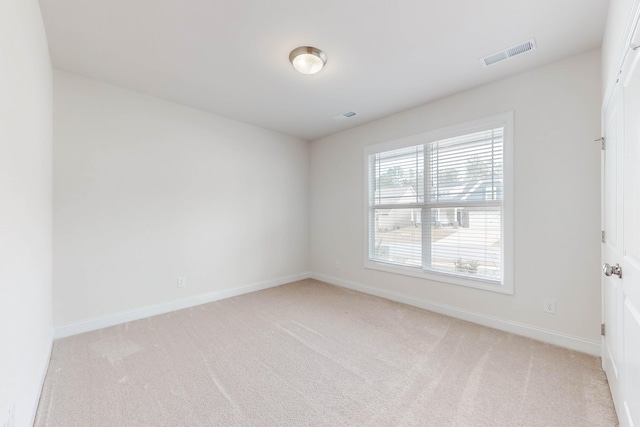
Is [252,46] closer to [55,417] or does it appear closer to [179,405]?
[179,405]

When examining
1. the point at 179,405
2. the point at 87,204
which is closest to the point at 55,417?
the point at 179,405

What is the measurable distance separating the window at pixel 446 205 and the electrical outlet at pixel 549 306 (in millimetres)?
295

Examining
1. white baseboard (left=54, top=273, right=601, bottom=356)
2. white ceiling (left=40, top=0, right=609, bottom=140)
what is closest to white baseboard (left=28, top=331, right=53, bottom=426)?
white baseboard (left=54, top=273, right=601, bottom=356)

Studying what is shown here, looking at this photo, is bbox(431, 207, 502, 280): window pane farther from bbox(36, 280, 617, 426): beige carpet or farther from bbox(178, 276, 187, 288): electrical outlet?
bbox(178, 276, 187, 288): electrical outlet

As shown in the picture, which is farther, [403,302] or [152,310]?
[403,302]

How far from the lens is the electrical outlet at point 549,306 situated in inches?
96.2

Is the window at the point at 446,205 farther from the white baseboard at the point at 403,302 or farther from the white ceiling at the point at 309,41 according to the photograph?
the white ceiling at the point at 309,41

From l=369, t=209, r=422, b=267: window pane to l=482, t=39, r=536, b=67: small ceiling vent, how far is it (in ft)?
5.68

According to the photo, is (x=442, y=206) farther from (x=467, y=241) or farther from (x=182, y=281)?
(x=182, y=281)

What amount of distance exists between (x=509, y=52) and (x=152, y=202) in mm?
3949

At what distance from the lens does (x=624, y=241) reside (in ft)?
4.66

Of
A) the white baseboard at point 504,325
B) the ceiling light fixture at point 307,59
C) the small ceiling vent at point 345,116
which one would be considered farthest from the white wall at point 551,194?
the ceiling light fixture at point 307,59

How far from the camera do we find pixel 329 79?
109 inches

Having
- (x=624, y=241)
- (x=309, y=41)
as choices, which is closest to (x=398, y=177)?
(x=309, y=41)
